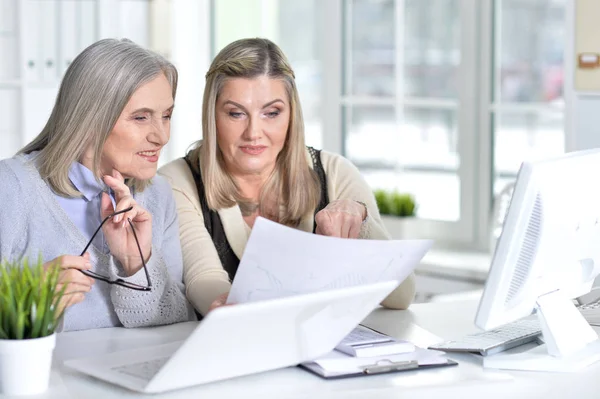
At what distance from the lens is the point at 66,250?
2.19 m

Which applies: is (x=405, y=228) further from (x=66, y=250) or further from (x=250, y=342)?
(x=250, y=342)

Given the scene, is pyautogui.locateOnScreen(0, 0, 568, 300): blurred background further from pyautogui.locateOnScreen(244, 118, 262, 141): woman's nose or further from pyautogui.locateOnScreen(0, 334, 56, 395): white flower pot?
pyautogui.locateOnScreen(0, 334, 56, 395): white flower pot

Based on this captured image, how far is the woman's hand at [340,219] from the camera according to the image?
2365 millimetres

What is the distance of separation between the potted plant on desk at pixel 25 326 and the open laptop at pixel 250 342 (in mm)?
132

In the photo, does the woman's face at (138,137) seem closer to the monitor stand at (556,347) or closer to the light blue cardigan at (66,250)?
the light blue cardigan at (66,250)

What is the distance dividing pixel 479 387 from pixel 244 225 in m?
1.01

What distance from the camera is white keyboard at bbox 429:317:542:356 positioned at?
1.90m

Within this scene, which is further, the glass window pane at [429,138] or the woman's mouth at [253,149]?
the glass window pane at [429,138]

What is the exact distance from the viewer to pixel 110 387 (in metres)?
1.67

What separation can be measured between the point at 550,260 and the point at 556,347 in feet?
0.59

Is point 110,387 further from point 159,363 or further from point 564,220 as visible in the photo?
point 564,220

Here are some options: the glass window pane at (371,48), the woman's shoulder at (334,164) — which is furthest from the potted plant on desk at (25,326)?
the glass window pane at (371,48)

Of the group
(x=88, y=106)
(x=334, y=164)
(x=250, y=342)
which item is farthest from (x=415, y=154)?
(x=250, y=342)

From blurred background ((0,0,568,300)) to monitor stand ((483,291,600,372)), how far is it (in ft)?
7.80
